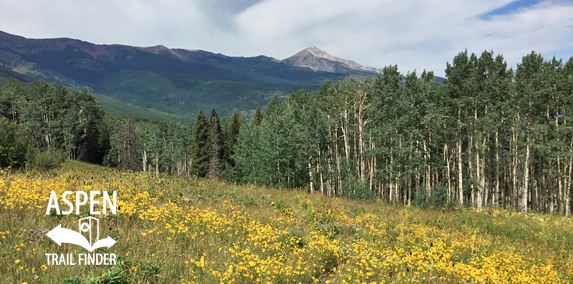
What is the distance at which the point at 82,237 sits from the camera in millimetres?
5777

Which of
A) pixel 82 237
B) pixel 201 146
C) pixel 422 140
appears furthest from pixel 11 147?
pixel 201 146

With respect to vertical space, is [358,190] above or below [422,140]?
below

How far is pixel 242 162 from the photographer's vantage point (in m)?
49.4

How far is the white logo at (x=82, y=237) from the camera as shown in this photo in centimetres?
538

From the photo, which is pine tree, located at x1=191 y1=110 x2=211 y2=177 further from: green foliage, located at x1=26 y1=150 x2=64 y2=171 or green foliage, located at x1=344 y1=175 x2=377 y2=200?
green foliage, located at x1=26 y1=150 x2=64 y2=171

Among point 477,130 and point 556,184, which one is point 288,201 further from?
point 556,184

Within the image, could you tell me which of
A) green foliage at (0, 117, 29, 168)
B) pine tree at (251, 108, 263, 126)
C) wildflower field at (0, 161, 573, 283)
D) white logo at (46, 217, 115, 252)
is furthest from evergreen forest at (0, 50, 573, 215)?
white logo at (46, 217, 115, 252)

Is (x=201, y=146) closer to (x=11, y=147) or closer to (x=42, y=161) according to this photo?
(x=42, y=161)

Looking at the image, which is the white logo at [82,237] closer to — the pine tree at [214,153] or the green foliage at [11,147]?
the green foliage at [11,147]

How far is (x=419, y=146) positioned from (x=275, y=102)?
33.4m

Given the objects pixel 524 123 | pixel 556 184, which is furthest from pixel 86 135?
pixel 556 184

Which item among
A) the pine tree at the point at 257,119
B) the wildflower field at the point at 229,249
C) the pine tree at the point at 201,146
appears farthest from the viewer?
the pine tree at the point at 257,119

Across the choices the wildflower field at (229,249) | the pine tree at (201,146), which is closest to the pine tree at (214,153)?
the pine tree at (201,146)

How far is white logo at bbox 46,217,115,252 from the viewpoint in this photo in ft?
17.6
